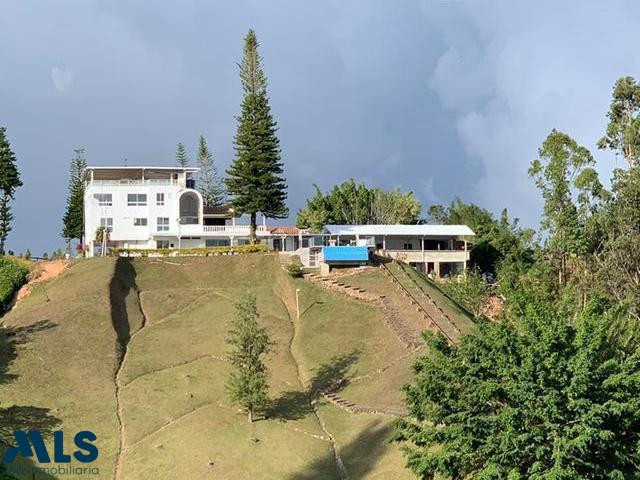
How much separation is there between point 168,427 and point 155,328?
48.4 ft

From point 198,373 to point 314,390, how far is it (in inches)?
276

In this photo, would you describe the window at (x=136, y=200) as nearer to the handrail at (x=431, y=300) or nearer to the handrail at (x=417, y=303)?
the handrail at (x=417, y=303)

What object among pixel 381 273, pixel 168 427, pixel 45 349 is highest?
pixel 381 273

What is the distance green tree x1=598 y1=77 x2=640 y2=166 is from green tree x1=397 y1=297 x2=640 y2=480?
1420 inches

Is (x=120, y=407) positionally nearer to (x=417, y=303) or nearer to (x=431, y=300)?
(x=417, y=303)

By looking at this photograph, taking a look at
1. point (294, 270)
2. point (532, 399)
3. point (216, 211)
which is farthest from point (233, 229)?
point (532, 399)

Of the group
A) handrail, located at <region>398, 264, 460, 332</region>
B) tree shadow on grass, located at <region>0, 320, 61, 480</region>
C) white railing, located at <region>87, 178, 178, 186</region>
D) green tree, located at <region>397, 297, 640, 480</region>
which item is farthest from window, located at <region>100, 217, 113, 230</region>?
green tree, located at <region>397, 297, 640, 480</region>

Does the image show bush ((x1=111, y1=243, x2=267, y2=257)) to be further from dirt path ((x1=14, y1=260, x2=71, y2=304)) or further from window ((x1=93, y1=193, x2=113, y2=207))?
window ((x1=93, y1=193, x2=113, y2=207))

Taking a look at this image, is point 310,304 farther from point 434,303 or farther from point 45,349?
point 45,349

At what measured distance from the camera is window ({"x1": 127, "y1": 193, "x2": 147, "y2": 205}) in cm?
7625

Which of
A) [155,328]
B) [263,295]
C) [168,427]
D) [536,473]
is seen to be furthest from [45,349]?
[536,473]

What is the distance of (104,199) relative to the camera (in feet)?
249

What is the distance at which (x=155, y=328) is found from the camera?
54406 millimetres

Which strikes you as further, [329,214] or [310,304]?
[329,214]
